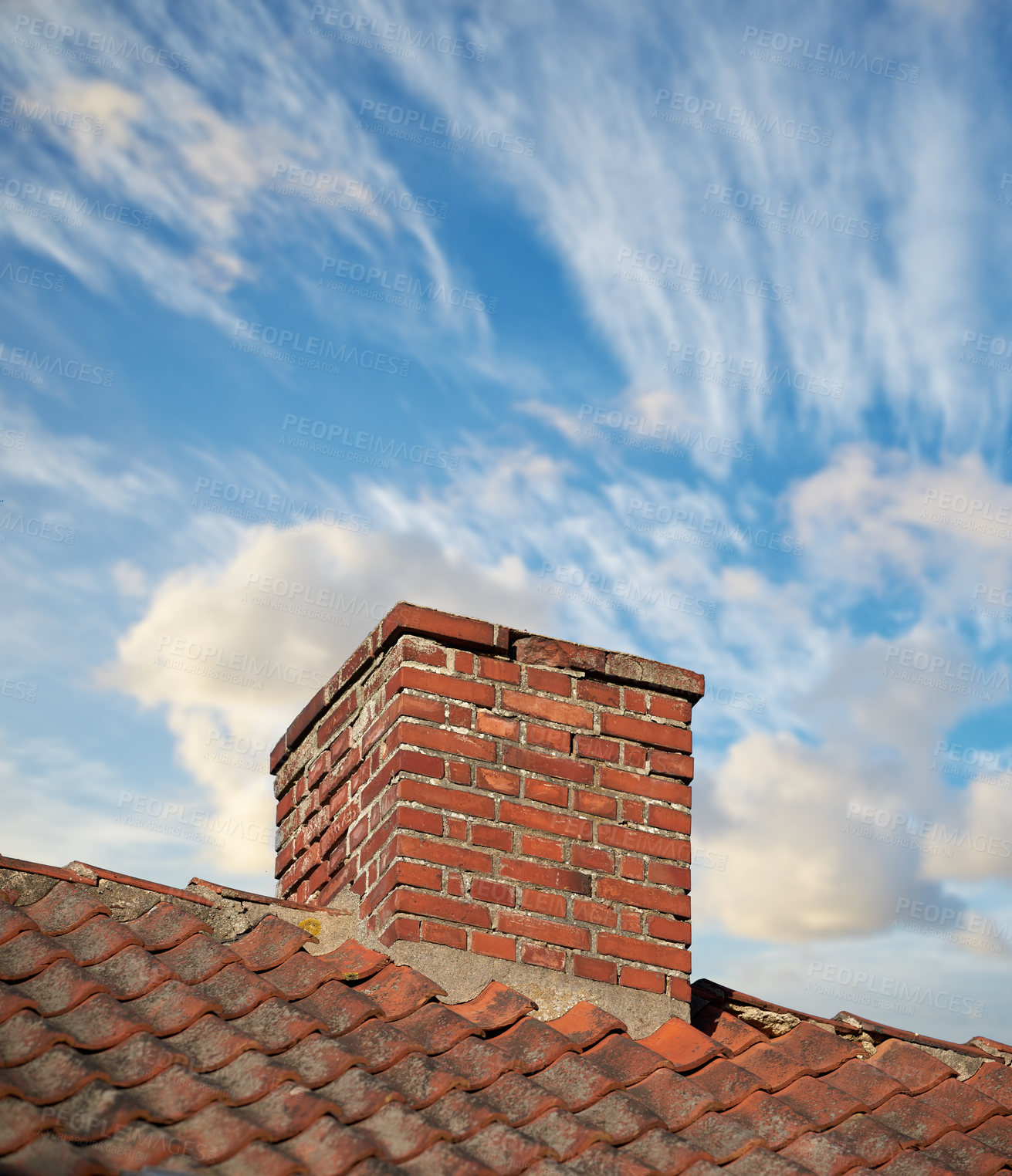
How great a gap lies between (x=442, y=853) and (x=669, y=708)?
1061 millimetres

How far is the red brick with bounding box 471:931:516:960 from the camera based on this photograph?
12.4ft

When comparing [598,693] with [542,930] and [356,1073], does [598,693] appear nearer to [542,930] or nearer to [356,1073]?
[542,930]

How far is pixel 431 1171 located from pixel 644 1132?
63cm

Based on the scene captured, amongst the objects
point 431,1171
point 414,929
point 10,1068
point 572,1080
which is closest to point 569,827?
point 414,929

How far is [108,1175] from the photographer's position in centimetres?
230

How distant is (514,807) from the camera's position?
3988 millimetres

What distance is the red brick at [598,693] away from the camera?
428 centimetres

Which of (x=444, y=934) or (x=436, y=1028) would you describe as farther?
(x=444, y=934)

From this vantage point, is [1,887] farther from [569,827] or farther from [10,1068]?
[569,827]

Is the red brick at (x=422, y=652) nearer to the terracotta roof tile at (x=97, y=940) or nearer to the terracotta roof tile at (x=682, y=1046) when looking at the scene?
the terracotta roof tile at (x=97, y=940)

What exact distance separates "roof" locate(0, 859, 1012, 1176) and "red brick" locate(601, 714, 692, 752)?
3.06ft

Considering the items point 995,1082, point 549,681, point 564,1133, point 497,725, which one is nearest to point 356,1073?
point 564,1133

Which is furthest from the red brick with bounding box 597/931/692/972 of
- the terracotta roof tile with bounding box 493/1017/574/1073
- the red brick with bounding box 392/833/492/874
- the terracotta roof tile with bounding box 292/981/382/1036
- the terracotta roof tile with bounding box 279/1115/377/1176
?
the terracotta roof tile with bounding box 279/1115/377/1176

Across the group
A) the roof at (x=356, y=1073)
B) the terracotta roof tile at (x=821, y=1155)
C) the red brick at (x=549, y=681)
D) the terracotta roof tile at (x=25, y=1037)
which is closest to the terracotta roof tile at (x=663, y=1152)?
the roof at (x=356, y=1073)
